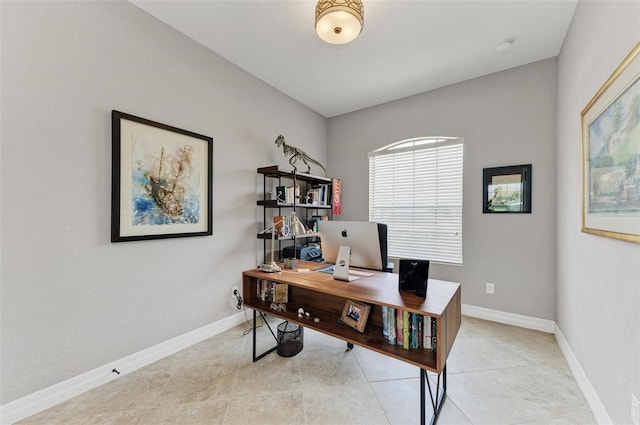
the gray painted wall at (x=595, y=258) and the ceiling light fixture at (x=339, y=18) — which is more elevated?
the ceiling light fixture at (x=339, y=18)

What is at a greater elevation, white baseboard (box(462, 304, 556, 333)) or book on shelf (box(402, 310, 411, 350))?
book on shelf (box(402, 310, 411, 350))

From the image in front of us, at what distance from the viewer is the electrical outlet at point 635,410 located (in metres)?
1.11

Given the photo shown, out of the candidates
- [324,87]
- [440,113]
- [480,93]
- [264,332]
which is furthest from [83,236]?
[480,93]

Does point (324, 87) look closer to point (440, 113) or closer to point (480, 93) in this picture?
point (440, 113)

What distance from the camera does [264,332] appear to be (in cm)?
262

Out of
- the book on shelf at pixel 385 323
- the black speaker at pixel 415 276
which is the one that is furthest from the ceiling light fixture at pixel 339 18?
the book on shelf at pixel 385 323

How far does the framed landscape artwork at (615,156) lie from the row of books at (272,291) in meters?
2.01

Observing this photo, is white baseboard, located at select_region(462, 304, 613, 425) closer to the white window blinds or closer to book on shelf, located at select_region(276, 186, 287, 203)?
the white window blinds

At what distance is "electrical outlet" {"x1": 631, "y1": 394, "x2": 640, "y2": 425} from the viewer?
111 centimetres

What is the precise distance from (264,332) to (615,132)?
3.04 meters

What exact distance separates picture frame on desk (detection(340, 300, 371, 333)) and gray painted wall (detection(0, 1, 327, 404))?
1.55 metres

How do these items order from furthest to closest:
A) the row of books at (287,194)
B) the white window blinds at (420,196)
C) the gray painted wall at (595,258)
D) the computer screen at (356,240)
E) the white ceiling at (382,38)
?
the white window blinds at (420,196), the row of books at (287,194), the white ceiling at (382,38), the computer screen at (356,240), the gray painted wall at (595,258)

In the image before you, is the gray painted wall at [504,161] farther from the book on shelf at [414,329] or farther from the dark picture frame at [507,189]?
the book on shelf at [414,329]

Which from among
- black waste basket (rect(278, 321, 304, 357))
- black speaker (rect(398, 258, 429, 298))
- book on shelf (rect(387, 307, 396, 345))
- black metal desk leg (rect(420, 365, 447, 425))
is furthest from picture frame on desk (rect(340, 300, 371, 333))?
black waste basket (rect(278, 321, 304, 357))
